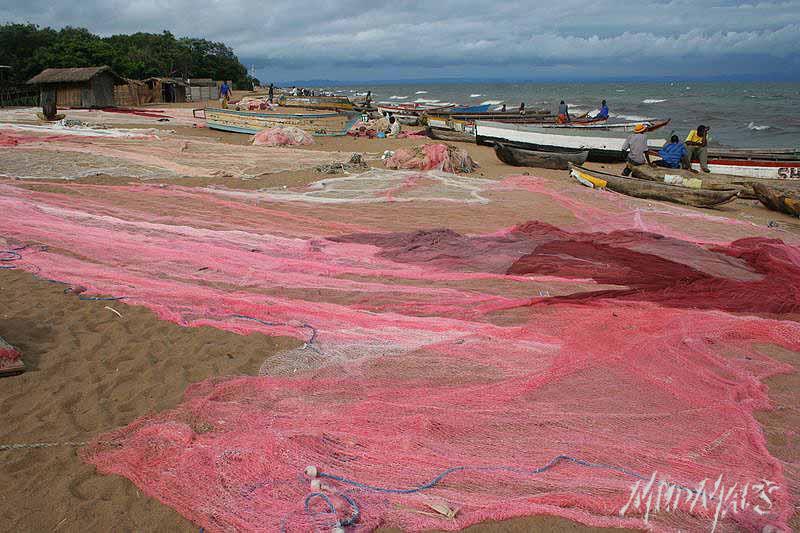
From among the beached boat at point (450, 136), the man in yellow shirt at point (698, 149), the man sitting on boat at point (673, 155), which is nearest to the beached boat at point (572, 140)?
the beached boat at point (450, 136)

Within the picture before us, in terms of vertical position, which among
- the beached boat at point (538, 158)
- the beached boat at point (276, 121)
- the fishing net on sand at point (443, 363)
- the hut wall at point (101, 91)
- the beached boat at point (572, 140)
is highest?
the hut wall at point (101, 91)

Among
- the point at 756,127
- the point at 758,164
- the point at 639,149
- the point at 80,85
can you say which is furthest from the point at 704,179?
the point at 80,85

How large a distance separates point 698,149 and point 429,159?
6.76 metres

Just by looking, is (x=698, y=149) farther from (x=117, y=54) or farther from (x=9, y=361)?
(x=117, y=54)

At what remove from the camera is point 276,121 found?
19.6 m

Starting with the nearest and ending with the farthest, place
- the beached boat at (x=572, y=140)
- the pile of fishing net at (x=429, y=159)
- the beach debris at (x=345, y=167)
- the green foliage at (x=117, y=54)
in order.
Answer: the beach debris at (x=345, y=167)
the pile of fishing net at (x=429, y=159)
the beached boat at (x=572, y=140)
the green foliage at (x=117, y=54)

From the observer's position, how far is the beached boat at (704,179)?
35.7 ft

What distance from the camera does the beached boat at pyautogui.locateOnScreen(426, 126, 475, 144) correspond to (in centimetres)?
2148

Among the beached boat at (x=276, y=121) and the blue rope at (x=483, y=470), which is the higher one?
the beached boat at (x=276, y=121)

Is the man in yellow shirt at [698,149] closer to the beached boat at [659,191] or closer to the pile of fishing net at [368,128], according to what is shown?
the beached boat at [659,191]

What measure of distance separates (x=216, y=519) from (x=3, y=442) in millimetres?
1405

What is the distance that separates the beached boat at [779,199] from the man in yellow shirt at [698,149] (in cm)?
244

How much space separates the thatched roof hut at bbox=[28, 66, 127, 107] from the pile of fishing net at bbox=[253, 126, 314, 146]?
662 inches

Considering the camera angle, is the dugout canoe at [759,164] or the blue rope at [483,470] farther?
the dugout canoe at [759,164]
